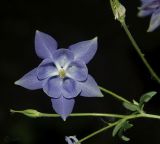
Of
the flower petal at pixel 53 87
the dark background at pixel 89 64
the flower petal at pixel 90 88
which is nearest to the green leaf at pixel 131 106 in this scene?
the flower petal at pixel 90 88

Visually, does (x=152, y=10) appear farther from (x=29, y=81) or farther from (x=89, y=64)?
(x=89, y=64)

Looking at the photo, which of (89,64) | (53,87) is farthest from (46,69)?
(89,64)

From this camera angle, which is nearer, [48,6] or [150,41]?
[150,41]

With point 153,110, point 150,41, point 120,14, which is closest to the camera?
point 120,14

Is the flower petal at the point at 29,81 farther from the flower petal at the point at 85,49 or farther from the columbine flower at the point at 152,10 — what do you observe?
the columbine flower at the point at 152,10

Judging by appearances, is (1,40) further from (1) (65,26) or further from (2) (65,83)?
(2) (65,83)

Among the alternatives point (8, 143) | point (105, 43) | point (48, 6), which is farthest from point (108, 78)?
point (8, 143)
